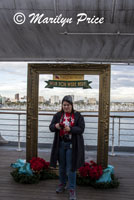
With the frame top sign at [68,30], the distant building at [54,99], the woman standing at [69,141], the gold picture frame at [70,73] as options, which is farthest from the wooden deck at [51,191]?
the frame top sign at [68,30]

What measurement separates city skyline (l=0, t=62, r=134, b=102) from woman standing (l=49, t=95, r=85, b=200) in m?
0.62

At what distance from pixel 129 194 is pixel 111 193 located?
22 cm

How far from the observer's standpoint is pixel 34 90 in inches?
110

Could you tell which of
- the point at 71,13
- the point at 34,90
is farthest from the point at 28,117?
the point at 71,13

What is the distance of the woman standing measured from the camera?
2129mm

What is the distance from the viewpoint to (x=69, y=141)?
219 centimetres

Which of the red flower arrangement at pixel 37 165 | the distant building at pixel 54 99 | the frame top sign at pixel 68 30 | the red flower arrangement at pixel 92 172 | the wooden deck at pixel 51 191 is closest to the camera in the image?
the wooden deck at pixel 51 191

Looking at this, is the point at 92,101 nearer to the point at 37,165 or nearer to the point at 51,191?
the point at 37,165

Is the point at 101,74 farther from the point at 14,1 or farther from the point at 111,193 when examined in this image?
the point at 14,1

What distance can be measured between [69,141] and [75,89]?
2.84 ft

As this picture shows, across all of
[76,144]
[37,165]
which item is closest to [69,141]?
[76,144]

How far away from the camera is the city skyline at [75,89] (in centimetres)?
278

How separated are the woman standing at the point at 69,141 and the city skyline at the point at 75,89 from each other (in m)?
0.62

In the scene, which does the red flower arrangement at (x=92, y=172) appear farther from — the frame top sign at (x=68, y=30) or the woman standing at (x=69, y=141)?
the frame top sign at (x=68, y=30)
